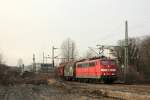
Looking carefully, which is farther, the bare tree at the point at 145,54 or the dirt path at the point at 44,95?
the bare tree at the point at 145,54

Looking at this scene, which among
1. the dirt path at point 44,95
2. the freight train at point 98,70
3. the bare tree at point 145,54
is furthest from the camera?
the bare tree at point 145,54

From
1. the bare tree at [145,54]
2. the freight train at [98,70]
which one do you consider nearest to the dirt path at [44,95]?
the freight train at [98,70]

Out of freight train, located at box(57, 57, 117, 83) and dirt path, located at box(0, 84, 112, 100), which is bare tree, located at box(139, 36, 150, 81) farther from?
dirt path, located at box(0, 84, 112, 100)

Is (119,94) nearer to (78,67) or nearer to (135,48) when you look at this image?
(78,67)

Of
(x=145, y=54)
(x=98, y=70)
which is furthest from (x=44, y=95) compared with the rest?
(x=145, y=54)

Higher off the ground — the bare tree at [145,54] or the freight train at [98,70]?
the bare tree at [145,54]

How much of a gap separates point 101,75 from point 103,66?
116 cm

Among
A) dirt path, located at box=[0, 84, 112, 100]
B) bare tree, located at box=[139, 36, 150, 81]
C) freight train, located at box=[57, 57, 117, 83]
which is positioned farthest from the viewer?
bare tree, located at box=[139, 36, 150, 81]

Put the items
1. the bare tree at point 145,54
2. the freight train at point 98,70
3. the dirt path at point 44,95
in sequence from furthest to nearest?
1. the bare tree at point 145,54
2. the freight train at point 98,70
3. the dirt path at point 44,95

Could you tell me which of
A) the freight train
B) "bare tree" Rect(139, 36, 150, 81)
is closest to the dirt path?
the freight train

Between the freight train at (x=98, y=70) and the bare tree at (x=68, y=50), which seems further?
the bare tree at (x=68, y=50)

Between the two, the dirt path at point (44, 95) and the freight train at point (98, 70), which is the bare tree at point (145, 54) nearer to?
the freight train at point (98, 70)

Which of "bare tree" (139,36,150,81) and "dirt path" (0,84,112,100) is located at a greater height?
"bare tree" (139,36,150,81)

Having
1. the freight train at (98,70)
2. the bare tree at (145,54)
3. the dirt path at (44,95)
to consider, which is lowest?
the dirt path at (44,95)
